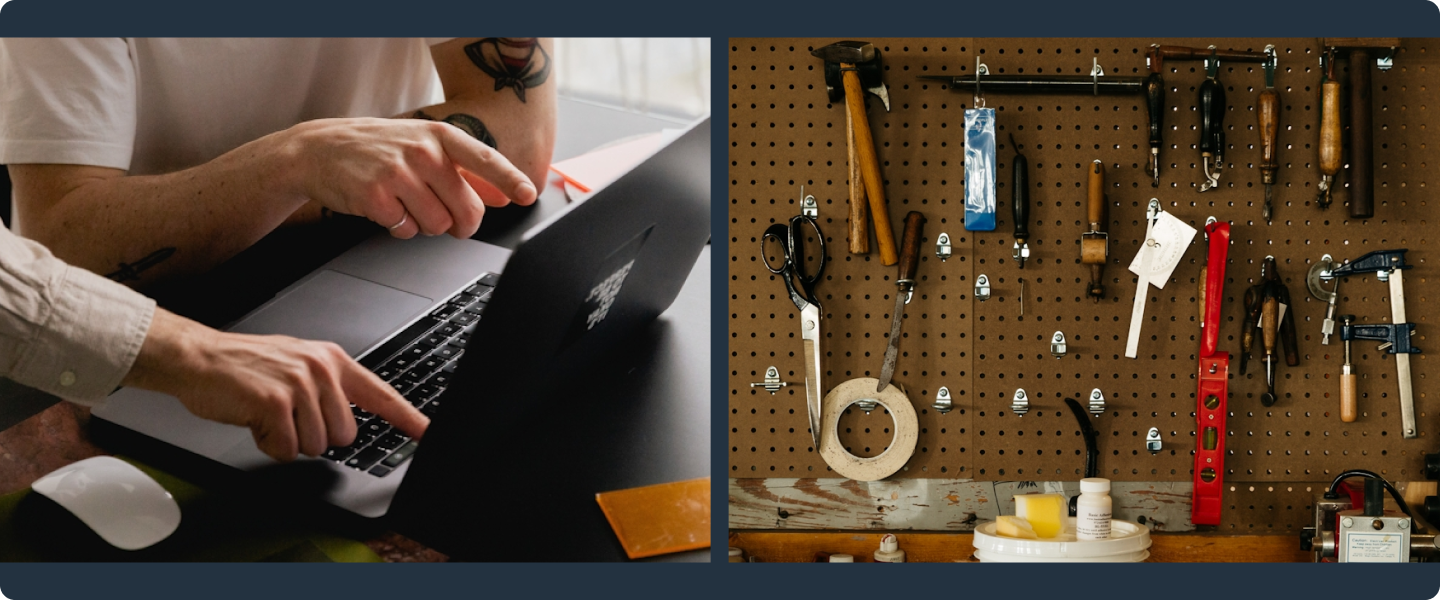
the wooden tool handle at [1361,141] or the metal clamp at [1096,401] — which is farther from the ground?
the wooden tool handle at [1361,141]

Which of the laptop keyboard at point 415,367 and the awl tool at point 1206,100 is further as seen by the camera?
the awl tool at point 1206,100

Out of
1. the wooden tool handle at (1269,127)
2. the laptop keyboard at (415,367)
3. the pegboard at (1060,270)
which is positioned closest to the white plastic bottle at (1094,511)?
the pegboard at (1060,270)

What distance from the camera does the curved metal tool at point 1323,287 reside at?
5.51 ft

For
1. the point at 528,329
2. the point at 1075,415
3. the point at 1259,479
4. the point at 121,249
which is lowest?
the point at 1259,479

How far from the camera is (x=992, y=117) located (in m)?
1.69

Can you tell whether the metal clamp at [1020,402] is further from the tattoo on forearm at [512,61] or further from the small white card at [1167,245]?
the tattoo on forearm at [512,61]

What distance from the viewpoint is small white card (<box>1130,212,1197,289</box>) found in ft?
5.50

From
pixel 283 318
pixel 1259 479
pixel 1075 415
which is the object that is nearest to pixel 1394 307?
pixel 1259 479

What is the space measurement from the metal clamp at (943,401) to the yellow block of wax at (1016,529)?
21 centimetres

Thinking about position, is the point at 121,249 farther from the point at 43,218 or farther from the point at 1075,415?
the point at 1075,415

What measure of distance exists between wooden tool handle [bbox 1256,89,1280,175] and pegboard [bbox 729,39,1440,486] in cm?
3

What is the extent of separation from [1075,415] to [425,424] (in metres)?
1.07

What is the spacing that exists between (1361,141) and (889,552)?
1039 mm

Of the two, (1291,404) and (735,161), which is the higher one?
(735,161)
